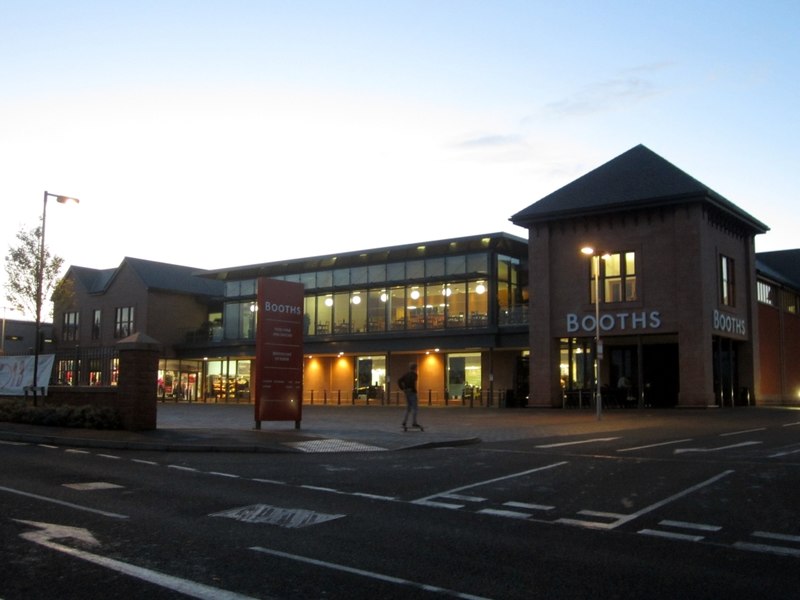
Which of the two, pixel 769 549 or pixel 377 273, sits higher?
pixel 377 273

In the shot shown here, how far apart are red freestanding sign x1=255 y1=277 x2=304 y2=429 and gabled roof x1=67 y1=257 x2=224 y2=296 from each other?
36.8 meters

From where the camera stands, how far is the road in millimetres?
5801

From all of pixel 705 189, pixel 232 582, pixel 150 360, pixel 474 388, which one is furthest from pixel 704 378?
pixel 232 582

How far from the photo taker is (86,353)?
2355 cm

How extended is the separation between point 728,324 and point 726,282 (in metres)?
2.18

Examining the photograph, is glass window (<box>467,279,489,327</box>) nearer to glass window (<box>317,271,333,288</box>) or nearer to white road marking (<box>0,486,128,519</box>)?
glass window (<box>317,271,333,288</box>)

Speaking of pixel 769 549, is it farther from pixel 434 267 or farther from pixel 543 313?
pixel 434 267

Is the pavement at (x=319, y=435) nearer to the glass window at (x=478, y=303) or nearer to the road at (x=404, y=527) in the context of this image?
the road at (x=404, y=527)

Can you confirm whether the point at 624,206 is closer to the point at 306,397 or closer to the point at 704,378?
the point at 704,378

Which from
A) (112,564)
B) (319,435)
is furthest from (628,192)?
(112,564)

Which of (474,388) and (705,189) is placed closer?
(705,189)

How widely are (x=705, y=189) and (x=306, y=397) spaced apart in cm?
2918

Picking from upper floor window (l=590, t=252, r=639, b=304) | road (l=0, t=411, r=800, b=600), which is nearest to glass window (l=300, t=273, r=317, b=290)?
upper floor window (l=590, t=252, r=639, b=304)

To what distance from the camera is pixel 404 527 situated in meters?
7.99
